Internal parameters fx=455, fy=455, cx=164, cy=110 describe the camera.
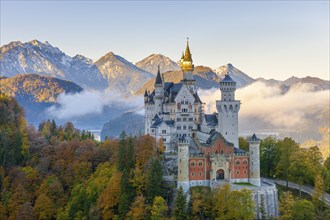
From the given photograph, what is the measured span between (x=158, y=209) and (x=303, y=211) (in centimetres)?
2372

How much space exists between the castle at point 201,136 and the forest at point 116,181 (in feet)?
13.1

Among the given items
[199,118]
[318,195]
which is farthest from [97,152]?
[318,195]

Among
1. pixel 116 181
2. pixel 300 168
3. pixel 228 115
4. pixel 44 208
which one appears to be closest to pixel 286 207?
pixel 300 168

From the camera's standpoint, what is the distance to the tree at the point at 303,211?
7375cm

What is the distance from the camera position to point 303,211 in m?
74.0

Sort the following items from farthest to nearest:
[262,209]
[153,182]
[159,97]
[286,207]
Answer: [159,97] < [153,182] < [286,207] < [262,209]

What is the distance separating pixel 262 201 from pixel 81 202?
34362mm

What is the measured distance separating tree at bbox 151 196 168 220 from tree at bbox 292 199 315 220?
21.2m

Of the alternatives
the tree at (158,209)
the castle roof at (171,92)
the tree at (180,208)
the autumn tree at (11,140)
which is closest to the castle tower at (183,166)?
the tree at (180,208)

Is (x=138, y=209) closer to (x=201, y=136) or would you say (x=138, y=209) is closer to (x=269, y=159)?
(x=201, y=136)

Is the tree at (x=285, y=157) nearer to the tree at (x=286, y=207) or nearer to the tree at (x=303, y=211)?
the tree at (x=286, y=207)

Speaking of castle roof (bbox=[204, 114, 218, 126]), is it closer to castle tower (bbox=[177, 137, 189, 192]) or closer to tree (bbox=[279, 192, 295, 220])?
castle tower (bbox=[177, 137, 189, 192])

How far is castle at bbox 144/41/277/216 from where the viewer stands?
78.8m

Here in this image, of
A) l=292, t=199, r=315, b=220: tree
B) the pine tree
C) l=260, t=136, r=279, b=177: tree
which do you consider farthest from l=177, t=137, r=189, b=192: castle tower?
l=260, t=136, r=279, b=177: tree
